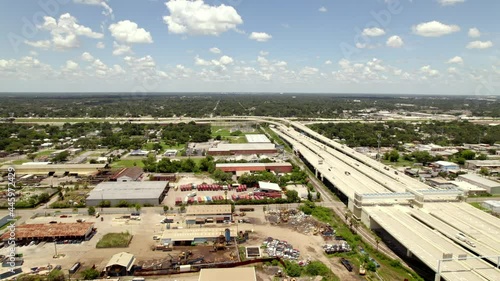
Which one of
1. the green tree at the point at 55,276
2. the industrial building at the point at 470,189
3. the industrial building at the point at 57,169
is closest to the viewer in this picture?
the green tree at the point at 55,276

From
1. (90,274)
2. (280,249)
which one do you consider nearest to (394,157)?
(280,249)

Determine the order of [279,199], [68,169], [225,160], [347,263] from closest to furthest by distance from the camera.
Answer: [347,263] → [279,199] → [68,169] → [225,160]

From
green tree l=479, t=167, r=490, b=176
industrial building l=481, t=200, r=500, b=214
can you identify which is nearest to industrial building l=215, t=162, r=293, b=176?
industrial building l=481, t=200, r=500, b=214

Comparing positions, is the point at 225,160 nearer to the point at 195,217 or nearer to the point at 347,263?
the point at 195,217

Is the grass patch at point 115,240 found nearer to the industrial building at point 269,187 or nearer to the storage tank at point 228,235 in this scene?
the storage tank at point 228,235

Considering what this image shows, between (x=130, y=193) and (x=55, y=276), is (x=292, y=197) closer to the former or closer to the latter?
(x=130, y=193)

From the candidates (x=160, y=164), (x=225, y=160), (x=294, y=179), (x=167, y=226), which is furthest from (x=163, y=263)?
(x=225, y=160)

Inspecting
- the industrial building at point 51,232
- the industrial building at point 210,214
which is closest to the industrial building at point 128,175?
the industrial building at point 51,232

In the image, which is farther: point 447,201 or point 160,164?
point 160,164
